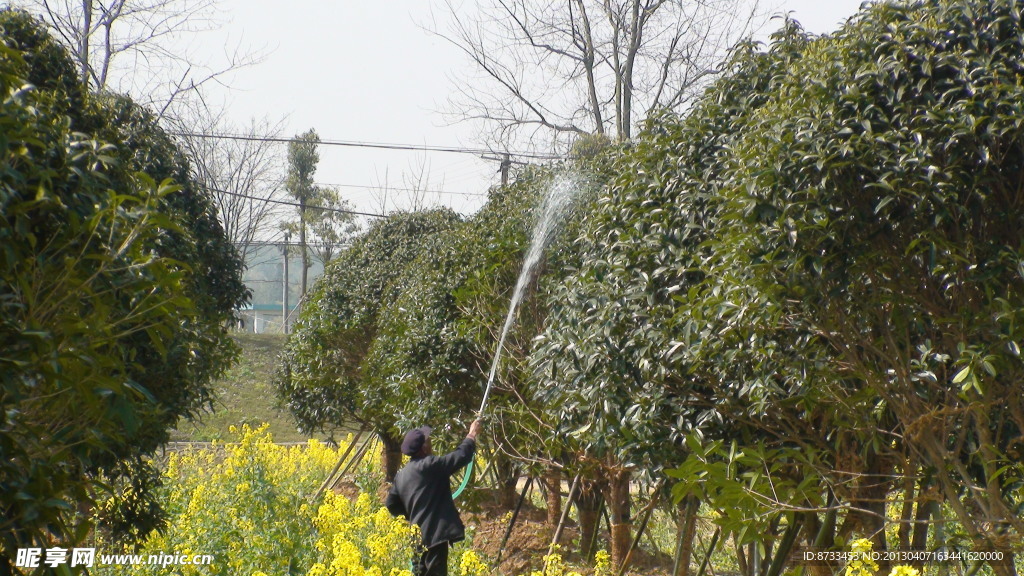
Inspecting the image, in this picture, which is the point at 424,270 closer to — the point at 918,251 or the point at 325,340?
the point at 325,340

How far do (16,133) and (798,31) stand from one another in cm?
357

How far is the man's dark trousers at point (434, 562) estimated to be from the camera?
595 centimetres

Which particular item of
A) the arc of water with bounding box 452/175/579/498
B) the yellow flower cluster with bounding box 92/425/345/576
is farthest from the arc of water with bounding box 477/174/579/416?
the yellow flower cluster with bounding box 92/425/345/576

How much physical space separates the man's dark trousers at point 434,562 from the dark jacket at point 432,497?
5 cm

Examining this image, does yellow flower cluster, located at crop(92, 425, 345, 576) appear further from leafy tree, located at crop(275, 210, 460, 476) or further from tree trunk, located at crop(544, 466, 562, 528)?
leafy tree, located at crop(275, 210, 460, 476)

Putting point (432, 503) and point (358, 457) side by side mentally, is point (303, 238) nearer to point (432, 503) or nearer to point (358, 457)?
point (358, 457)

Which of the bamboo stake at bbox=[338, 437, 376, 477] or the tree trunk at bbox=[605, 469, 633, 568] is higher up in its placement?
the tree trunk at bbox=[605, 469, 633, 568]

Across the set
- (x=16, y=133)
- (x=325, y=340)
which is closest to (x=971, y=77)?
(x=16, y=133)

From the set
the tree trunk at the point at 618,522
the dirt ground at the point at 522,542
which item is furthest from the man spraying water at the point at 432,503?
the dirt ground at the point at 522,542

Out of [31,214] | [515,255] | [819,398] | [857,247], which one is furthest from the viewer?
[515,255]

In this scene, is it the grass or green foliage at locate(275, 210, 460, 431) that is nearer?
green foliage at locate(275, 210, 460, 431)

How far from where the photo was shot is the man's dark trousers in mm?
5949

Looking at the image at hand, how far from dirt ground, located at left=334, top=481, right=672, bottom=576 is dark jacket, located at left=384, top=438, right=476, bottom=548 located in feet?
7.24

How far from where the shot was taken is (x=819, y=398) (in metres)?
3.63
